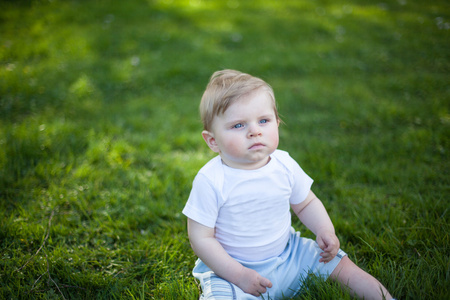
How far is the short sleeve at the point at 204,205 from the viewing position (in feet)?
5.65

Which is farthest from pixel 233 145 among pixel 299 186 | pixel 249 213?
pixel 299 186

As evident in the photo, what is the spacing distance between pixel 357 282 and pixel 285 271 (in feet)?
1.21

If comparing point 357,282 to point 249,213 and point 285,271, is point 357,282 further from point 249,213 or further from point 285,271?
point 249,213

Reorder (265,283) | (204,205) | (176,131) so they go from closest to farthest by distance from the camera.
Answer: (265,283), (204,205), (176,131)

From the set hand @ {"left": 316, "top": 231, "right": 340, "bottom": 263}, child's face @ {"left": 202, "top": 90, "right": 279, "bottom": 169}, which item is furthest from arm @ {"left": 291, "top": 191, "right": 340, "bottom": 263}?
child's face @ {"left": 202, "top": 90, "right": 279, "bottom": 169}

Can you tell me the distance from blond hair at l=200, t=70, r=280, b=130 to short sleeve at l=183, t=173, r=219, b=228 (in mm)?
329

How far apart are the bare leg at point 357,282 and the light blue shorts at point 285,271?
38 mm

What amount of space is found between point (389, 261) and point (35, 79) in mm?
4725

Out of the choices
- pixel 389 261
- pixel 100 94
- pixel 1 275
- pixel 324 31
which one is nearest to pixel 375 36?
pixel 324 31

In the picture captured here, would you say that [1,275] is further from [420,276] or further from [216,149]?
[420,276]

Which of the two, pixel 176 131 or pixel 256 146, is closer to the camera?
pixel 256 146

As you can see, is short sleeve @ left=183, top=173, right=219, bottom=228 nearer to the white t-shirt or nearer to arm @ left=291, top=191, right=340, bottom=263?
the white t-shirt

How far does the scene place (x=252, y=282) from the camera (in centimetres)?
163

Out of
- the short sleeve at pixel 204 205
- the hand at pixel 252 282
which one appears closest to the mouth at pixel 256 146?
the short sleeve at pixel 204 205
